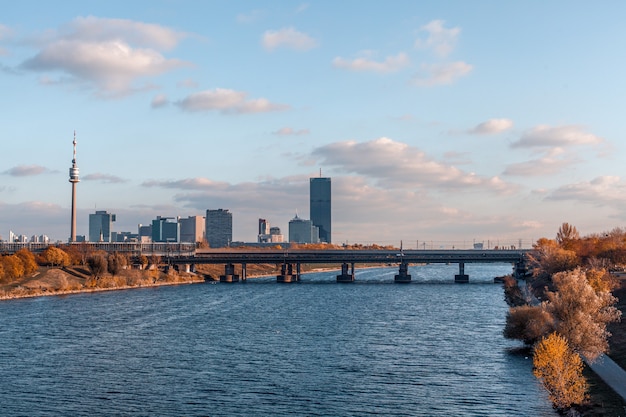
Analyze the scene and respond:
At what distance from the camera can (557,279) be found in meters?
89.2

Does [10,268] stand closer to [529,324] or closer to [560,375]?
[529,324]

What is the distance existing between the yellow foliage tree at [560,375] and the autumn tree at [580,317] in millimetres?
12355

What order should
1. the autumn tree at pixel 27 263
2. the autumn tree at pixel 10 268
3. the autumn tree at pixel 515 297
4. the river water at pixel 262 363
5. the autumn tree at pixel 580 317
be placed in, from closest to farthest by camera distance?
the river water at pixel 262 363 < the autumn tree at pixel 580 317 < the autumn tree at pixel 515 297 < the autumn tree at pixel 10 268 < the autumn tree at pixel 27 263

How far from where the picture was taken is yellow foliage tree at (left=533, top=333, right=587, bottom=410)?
52094 mm

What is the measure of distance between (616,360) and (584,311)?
5771 millimetres

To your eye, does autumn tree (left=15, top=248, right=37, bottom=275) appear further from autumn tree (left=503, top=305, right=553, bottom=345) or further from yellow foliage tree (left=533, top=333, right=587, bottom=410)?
yellow foliage tree (left=533, top=333, right=587, bottom=410)

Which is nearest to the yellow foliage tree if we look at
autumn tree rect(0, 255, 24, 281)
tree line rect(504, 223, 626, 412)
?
tree line rect(504, 223, 626, 412)

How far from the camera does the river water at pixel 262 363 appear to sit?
5522 centimetres

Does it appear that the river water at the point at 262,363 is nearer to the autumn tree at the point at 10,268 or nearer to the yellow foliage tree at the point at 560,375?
the yellow foliage tree at the point at 560,375

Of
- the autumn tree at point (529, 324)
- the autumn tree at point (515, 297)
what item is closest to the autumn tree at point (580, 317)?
the autumn tree at point (529, 324)

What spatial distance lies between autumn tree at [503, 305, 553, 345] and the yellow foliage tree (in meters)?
19.7

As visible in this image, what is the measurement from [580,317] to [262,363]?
32231 mm

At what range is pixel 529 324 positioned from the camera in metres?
77.4

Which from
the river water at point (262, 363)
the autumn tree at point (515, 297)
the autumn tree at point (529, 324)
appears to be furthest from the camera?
the autumn tree at point (515, 297)
